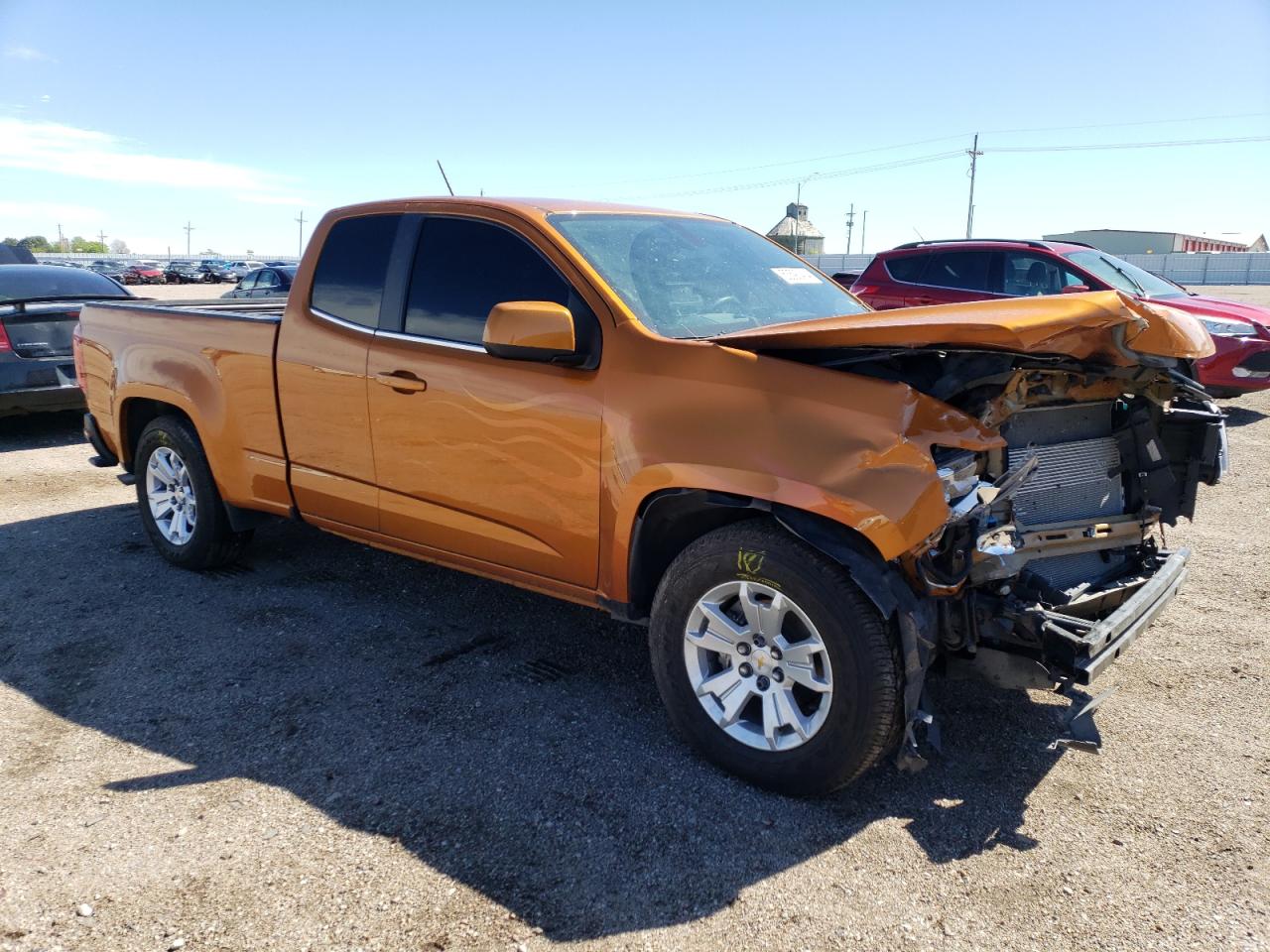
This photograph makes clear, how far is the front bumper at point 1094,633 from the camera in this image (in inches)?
112

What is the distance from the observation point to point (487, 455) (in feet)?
12.0

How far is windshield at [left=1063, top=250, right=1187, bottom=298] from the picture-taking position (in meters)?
9.09

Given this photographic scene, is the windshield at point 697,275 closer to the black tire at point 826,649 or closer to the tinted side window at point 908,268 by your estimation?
the black tire at point 826,649

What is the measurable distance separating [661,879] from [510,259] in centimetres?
239

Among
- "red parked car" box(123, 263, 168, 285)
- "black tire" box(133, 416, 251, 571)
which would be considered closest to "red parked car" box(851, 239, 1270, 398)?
"black tire" box(133, 416, 251, 571)

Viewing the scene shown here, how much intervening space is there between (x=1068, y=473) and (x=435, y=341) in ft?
8.43

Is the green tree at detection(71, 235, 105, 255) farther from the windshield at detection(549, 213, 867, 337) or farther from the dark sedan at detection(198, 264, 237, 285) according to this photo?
the windshield at detection(549, 213, 867, 337)

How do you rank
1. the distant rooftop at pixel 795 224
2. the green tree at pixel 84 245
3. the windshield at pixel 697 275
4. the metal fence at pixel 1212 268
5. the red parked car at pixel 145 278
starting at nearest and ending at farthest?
the windshield at pixel 697 275, the metal fence at pixel 1212 268, the distant rooftop at pixel 795 224, the red parked car at pixel 145 278, the green tree at pixel 84 245

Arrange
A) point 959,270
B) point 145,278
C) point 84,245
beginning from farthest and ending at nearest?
1. point 84,245
2. point 145,278
3. point 959,270

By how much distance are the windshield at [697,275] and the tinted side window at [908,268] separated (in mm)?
6266

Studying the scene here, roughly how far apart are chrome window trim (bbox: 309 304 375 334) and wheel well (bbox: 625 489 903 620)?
1.67m

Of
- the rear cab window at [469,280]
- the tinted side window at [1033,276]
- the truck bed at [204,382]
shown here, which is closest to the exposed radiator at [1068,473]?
the rear cab window at [469,280]

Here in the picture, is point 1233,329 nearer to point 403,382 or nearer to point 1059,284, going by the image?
point 1059,284

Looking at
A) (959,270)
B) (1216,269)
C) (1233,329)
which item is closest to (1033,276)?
(959,270)
